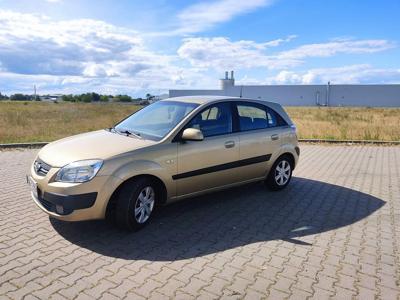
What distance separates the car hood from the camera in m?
4.29

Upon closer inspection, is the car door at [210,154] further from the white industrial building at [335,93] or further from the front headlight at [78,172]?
the white industrial building at [335,93]

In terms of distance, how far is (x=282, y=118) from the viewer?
6.61 m

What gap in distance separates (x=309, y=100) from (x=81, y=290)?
7366 cm

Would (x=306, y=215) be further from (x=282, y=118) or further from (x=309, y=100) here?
(x=309, y=100)

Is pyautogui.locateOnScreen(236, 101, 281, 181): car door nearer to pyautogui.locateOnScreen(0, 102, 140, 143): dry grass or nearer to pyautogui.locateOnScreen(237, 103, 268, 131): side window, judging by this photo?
pyautogui.locateOnScreen(237, 103, 268, 131): side window

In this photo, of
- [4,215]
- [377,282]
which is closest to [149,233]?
[4,215]

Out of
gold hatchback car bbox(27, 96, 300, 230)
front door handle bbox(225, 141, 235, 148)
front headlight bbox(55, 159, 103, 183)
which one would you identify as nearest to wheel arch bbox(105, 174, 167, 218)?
gold hatchback car bbox(27, 96, 300, 230)

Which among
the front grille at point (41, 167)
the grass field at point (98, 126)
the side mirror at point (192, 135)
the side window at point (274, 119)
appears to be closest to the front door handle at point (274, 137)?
the side window at point (274, 119)

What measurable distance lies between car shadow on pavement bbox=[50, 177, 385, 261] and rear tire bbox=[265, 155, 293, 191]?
0.43 ft

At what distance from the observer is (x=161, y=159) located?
4668 millimetres

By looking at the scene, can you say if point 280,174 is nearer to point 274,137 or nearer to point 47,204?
point 274,137

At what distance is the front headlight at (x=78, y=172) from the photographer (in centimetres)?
413

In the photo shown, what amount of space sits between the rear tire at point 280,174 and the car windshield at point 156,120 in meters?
1.97

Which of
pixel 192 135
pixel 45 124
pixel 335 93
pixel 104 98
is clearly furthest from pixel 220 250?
pixel 104 98
